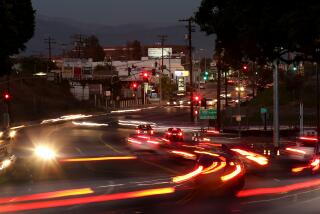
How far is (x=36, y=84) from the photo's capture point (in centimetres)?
12644

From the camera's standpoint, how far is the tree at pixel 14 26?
30.1 m

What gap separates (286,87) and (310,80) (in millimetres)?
7035

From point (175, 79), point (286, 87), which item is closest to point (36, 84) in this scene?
point (286, 87)

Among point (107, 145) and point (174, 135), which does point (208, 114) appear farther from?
point (107, 145)

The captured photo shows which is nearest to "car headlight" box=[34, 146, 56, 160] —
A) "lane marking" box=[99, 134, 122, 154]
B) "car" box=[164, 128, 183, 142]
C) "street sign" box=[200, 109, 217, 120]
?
"lane marking" box=[99, 134, 122, 154]

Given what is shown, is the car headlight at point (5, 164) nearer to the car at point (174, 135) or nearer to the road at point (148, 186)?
the road at point (148, 186)

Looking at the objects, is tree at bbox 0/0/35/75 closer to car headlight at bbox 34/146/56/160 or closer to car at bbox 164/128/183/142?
car headlight at bbox 34/146/56/160

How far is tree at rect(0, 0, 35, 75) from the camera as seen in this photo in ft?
98.6

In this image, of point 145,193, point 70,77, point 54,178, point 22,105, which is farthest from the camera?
point 70,77

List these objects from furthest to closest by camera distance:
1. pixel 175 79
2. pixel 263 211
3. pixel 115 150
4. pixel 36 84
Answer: pixel 175 79 → pixel 36 84 → pixel 115 150 → pixel 263 211

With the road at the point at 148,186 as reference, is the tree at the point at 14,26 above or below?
above

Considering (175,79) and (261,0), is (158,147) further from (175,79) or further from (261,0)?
(175,79)

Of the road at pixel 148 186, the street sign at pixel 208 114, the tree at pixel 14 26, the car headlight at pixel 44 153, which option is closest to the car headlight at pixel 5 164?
the road at pixel 148 186

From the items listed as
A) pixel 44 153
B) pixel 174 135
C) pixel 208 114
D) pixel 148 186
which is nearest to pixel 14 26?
pixel 44 153
